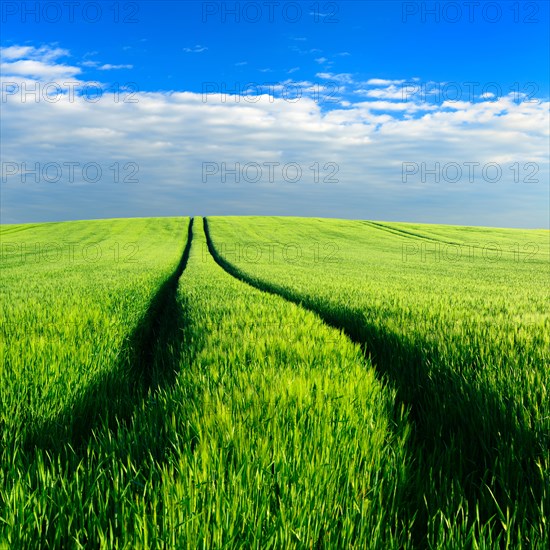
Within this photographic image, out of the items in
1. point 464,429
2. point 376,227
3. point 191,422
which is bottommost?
point 464,429

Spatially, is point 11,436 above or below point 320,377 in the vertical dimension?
below

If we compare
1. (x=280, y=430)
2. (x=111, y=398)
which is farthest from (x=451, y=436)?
(x=111, y=398)

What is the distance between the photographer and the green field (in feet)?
6.81

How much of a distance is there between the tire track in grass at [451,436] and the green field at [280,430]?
0.7 inches

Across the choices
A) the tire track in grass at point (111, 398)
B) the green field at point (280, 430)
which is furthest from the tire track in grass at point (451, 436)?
the tire track in grass at point (111, 398)

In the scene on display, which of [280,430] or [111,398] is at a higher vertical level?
[280,430]

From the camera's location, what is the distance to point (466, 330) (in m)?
5.73

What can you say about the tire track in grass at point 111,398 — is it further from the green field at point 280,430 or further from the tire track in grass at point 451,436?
the tire track in grass at point 451,436

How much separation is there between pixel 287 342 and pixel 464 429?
225cm

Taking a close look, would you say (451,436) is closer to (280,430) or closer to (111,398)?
(280,430)

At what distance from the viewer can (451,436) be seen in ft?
12.3

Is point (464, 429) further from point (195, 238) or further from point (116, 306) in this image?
point (195, 238)

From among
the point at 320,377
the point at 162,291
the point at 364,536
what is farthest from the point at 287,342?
the point at 162,291

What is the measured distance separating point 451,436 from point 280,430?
1.81 metres
